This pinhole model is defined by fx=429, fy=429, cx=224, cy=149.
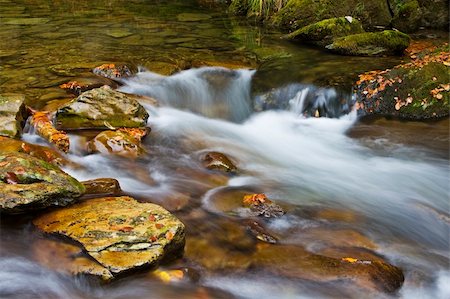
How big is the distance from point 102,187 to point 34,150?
1.23 metres

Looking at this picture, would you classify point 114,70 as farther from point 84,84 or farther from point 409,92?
point 409,92

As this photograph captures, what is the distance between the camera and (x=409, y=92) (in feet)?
24.7

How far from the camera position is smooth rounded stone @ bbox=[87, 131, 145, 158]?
5.75 meters

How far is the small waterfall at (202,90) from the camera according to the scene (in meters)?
8.16

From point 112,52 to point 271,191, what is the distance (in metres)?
6.25

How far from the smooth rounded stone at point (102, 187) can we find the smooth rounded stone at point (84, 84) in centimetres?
322

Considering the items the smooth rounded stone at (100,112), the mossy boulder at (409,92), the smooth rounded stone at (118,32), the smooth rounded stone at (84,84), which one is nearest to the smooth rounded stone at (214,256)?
the smooth rounded stone at (100,112)

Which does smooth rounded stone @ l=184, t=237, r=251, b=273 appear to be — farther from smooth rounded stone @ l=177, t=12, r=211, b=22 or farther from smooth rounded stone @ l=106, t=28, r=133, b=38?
smooth rounded stone @ l=177, t=12, r=211, b=22

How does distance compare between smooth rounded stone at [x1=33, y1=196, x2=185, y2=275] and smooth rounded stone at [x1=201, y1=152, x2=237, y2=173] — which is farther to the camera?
smooth rounded stone at [x1=201, y1=152, x2=237, y2=173]

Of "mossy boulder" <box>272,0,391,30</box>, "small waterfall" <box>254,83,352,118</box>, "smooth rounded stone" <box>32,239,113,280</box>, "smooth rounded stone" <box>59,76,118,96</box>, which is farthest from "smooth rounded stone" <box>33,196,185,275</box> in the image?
"mossy boulder" <box>272,0,391,30</box>

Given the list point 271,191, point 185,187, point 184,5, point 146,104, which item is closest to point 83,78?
point 146,104

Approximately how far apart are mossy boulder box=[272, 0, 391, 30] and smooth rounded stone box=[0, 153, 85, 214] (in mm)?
10181

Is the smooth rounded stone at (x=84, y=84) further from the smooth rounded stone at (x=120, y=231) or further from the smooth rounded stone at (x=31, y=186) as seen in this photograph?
the smooth rounded stone at (x=120, y=231)

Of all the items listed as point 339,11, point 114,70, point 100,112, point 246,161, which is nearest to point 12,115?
point 100,112
